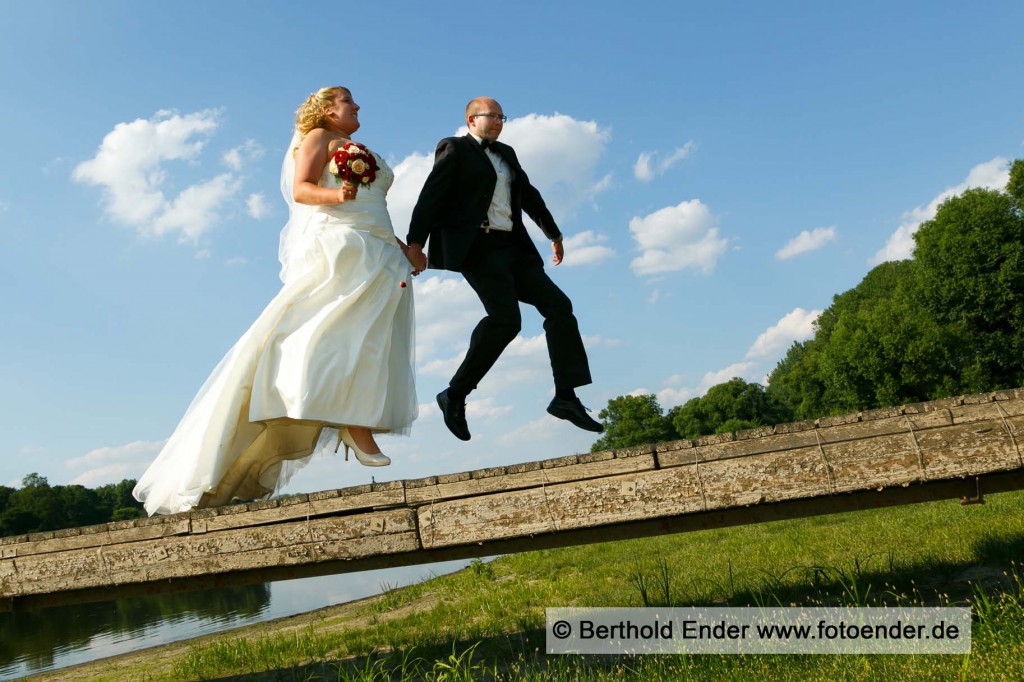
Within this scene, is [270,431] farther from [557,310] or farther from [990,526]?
[990,526]

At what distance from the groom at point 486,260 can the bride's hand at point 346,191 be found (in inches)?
27.4

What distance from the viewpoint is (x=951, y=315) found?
33531 millimetres

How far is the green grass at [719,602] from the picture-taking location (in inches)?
136

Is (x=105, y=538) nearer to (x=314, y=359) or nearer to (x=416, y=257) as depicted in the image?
(x=314, y=359)

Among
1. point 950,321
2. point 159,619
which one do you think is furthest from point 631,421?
point 159,619

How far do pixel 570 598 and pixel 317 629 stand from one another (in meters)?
3.33

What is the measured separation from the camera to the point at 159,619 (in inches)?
695

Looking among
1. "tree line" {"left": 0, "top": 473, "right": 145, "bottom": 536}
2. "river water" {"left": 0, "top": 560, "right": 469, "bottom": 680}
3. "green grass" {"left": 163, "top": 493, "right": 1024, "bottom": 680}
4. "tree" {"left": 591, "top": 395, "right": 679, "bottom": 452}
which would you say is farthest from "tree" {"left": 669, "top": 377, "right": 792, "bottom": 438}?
"green grass" {"left": 163, "top": 493, "right": 1024, "bottom": 680}

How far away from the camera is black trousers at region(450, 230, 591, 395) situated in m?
5.88

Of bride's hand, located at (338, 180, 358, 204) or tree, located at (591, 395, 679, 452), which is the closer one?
bride's hand, located at (338, 180, 358, 204)

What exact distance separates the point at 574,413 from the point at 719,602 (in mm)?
1721

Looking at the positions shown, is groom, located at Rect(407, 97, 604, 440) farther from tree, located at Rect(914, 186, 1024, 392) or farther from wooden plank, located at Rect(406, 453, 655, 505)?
tree, located at Rect(914, 186, 1024, 392)

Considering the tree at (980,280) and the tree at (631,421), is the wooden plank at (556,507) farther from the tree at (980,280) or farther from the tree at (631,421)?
the tree at (631,421)

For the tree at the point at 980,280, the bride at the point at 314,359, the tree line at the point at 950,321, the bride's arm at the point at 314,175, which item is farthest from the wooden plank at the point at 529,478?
the tree at the point at 980,280
